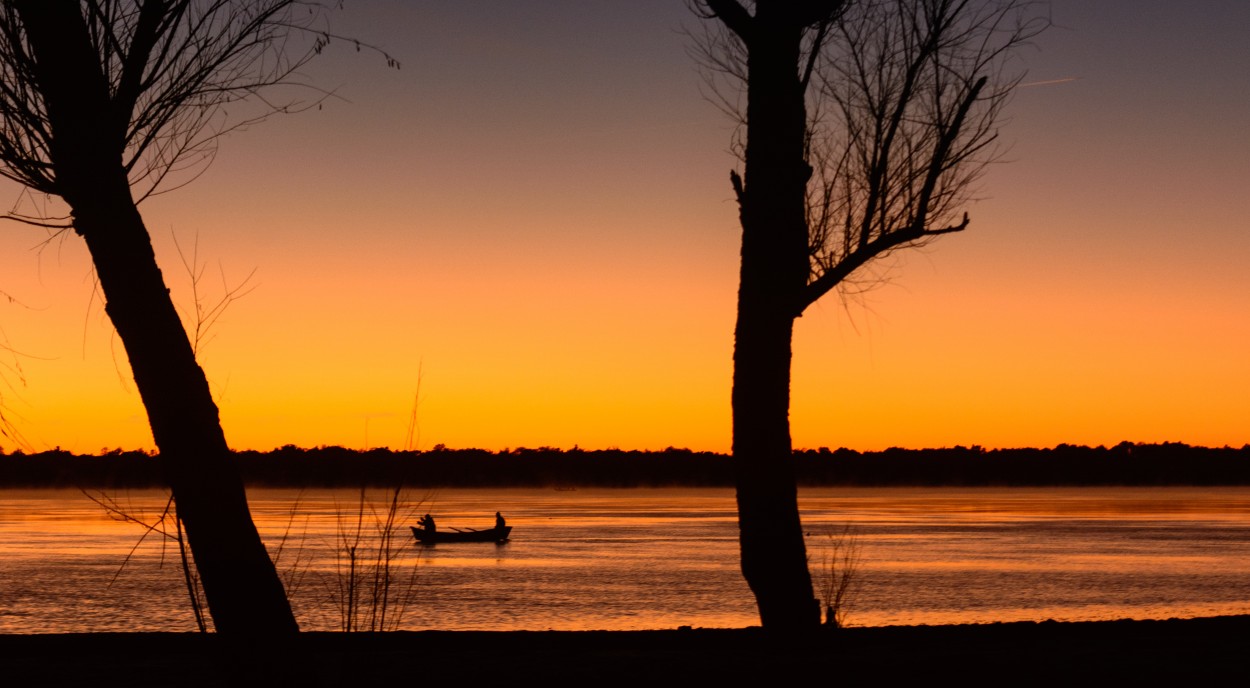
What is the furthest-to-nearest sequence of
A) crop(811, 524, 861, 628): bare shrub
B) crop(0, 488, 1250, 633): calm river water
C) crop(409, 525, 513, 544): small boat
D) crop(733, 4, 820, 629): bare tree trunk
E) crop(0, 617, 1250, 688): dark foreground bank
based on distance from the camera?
crop(409, 525, 513, 544): small boat → crop(0, 488, 1250, 633): calm river water → crop(811, 524, 861, 628): bare shrub → crop(733, 4, 820, 629): bare tree trunk → crop(0, 617, 1250, 688): dark foreground bank

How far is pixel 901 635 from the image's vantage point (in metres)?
12.6

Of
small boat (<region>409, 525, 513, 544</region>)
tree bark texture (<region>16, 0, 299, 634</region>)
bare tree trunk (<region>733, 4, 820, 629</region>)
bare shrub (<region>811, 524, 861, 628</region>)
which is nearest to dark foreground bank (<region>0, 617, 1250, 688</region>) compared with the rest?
bare tree trunk (<region>733, 4, 820, 629</region>)

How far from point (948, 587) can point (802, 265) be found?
112ft

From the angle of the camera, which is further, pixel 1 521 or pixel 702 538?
pixel 1 521

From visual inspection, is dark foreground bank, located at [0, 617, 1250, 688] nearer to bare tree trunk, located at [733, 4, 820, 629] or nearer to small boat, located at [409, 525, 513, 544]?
bare tree trunk, located at [733, 4, 820, 629]

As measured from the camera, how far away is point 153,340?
7.04 meters

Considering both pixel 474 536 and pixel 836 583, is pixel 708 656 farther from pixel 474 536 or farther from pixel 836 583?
pixel 474 536

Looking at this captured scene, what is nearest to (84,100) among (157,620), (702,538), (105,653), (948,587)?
(105,653)

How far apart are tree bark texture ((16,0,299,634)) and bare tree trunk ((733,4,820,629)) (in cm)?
550

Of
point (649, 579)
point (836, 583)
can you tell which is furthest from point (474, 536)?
point (836, 583)

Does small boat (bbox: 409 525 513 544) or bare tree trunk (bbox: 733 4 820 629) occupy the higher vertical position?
bare tree trunk (bbox: 733 4 820 629)

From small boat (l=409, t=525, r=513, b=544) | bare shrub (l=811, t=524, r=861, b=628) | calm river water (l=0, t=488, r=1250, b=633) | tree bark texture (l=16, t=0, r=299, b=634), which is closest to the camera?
tree bark texture (l=16, t=0, r=299, b=634)

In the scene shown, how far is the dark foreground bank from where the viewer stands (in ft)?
32.1

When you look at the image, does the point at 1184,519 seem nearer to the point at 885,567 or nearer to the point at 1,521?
the point at 885,567
